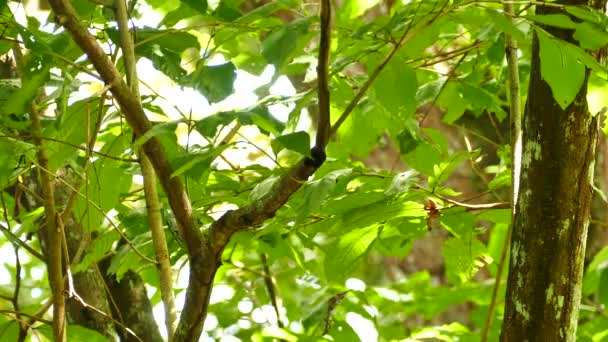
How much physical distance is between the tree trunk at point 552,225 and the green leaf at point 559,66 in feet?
0.54

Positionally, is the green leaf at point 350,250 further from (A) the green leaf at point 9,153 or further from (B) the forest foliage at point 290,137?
(A) the green leaf at point 9,153

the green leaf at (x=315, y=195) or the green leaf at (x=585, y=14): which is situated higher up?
the green leaf at (x=585, y=14)

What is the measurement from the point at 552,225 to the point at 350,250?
1.19 ft

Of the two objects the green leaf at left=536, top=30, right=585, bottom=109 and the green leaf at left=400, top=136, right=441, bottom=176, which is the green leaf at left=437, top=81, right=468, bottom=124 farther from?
the green leaf at left=536, top=30, right=585, bottom=109

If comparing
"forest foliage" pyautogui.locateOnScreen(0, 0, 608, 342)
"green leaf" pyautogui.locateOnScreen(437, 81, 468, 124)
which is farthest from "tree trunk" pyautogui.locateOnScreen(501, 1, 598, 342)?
"green leaf" pyautogui.locateOnScreen(437, 81, 468, 124)

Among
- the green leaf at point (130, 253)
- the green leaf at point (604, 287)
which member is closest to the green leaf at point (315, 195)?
the green leaf at point (130, 253)

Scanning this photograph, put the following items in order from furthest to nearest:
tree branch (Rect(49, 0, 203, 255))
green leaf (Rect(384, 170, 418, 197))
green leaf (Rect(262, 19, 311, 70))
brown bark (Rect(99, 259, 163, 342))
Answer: brown bark (Rect(99, 259, 163, 342)) < green leaf (Rect(384, 170, 418, 197)) < tree branch (Rect(49, 0, 203, 255)) < green leaf (Rect(262, 19, 311, 70))

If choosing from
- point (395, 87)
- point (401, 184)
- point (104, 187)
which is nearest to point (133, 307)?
point (104, 187)

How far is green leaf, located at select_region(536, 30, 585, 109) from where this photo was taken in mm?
1179

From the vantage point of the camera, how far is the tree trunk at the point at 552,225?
1.35 m

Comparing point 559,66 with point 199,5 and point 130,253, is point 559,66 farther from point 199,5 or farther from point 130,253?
point 130,253

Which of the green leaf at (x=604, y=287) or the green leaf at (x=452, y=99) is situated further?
the green leaf at (x=452, y=99)

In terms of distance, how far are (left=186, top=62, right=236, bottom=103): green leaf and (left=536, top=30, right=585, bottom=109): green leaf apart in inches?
16.4

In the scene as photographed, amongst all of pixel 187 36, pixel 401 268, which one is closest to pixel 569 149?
pixel 187 36
